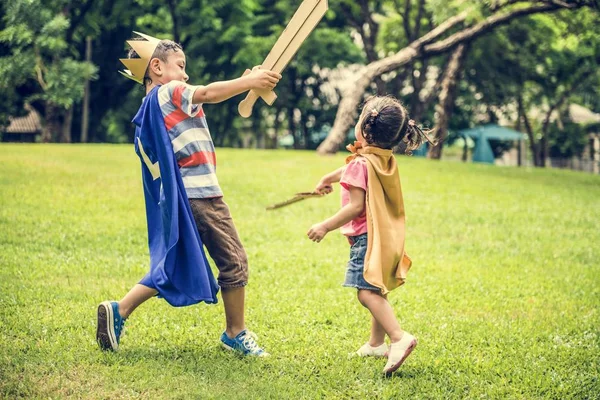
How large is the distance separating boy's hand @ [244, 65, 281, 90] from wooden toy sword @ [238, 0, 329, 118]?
0.03 m

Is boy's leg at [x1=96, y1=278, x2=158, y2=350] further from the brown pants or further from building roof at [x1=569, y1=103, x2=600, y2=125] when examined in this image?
building roof at [x1=569, y1=103, x2=600, y2=125]

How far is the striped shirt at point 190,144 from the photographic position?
13.5 ft

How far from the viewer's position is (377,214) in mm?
4094

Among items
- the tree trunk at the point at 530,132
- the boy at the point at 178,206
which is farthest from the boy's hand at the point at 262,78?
the tree trunk at the point at 530,132

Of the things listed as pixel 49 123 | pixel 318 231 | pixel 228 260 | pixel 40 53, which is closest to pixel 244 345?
pixel 228 260

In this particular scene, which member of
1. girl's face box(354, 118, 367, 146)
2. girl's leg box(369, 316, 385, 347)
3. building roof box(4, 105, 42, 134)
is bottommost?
building roof box(4, 105, 42, 134)

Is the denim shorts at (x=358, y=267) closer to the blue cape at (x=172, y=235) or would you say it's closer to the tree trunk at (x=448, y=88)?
the blue cape at (x=172, y=235)

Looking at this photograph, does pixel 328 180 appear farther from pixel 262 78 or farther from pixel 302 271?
pixel 302 271

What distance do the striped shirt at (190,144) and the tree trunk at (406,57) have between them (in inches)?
535

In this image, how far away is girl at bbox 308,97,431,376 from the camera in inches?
159

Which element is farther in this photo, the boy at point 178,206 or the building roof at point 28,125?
the building roof at point 28,125

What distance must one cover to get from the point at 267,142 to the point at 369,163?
39.1 m

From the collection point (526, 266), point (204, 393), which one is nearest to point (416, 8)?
point (526, 266)

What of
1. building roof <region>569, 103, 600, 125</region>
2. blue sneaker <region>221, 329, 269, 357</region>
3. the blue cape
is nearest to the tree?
the blue cape
